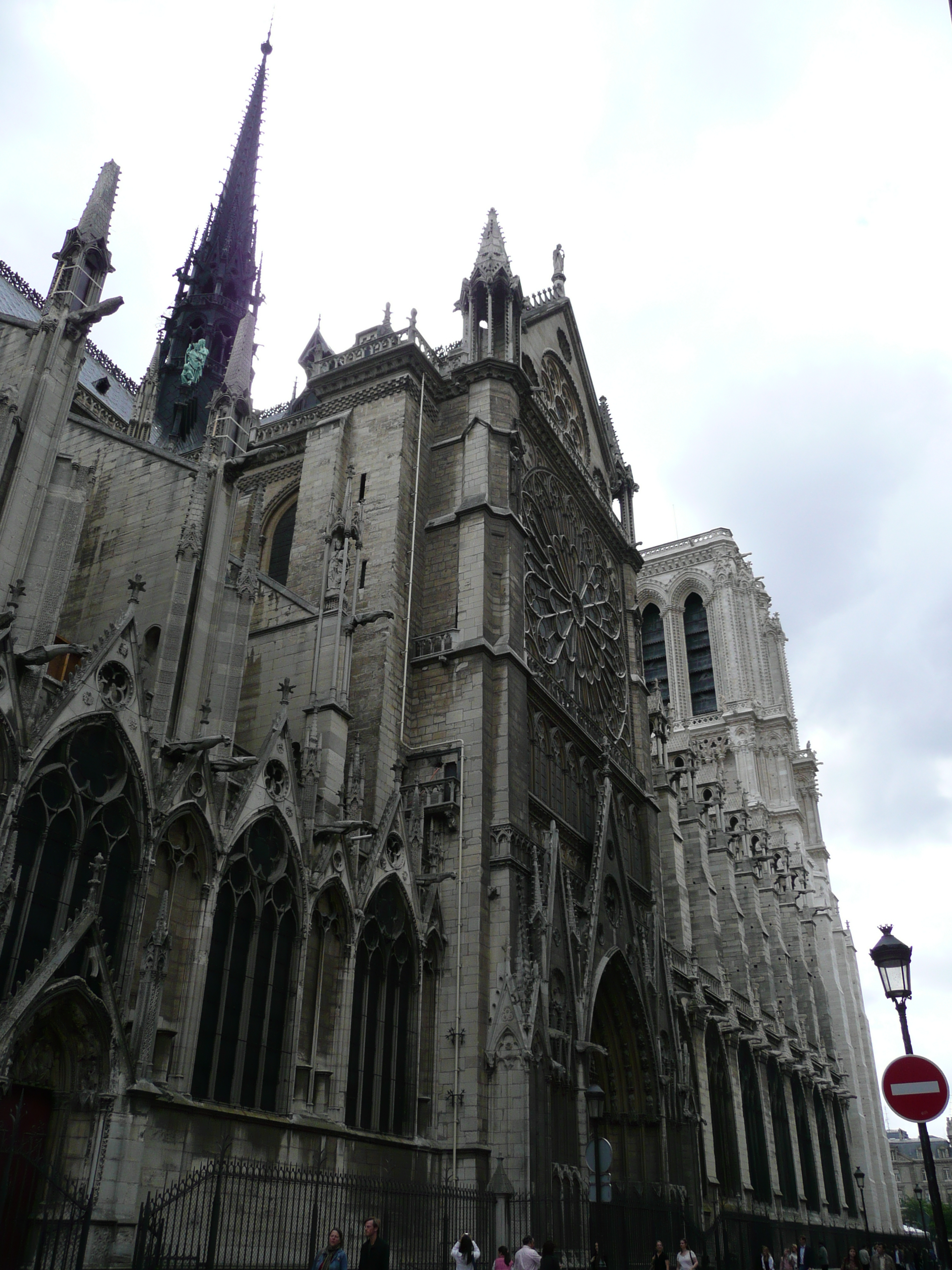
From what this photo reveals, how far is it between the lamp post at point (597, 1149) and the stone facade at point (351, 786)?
54 cm

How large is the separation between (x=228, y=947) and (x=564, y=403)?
78.2ft

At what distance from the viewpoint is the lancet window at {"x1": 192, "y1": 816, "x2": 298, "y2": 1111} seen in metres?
16.0

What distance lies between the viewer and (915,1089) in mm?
9500

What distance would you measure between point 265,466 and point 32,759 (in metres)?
18.4

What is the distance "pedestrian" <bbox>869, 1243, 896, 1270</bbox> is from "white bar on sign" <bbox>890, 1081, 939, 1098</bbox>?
19932mm

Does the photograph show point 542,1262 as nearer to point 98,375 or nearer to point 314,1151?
point 314,1151

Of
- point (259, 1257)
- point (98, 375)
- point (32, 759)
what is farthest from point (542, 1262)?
point (98, 375)

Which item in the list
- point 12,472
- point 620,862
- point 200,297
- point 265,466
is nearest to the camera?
point 12,472

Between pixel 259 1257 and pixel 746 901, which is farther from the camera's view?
pixel 746 901

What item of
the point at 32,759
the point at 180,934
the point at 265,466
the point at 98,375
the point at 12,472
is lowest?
the point at 180,934

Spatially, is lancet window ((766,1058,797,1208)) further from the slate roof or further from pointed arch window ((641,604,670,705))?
the slate roof

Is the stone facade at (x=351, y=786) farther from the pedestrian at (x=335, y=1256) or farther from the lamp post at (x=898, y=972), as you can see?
the lamp post at (x=898, y=972)

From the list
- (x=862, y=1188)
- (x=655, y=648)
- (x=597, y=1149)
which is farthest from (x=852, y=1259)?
(x=655, y=648)

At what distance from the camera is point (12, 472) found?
53.0ft
